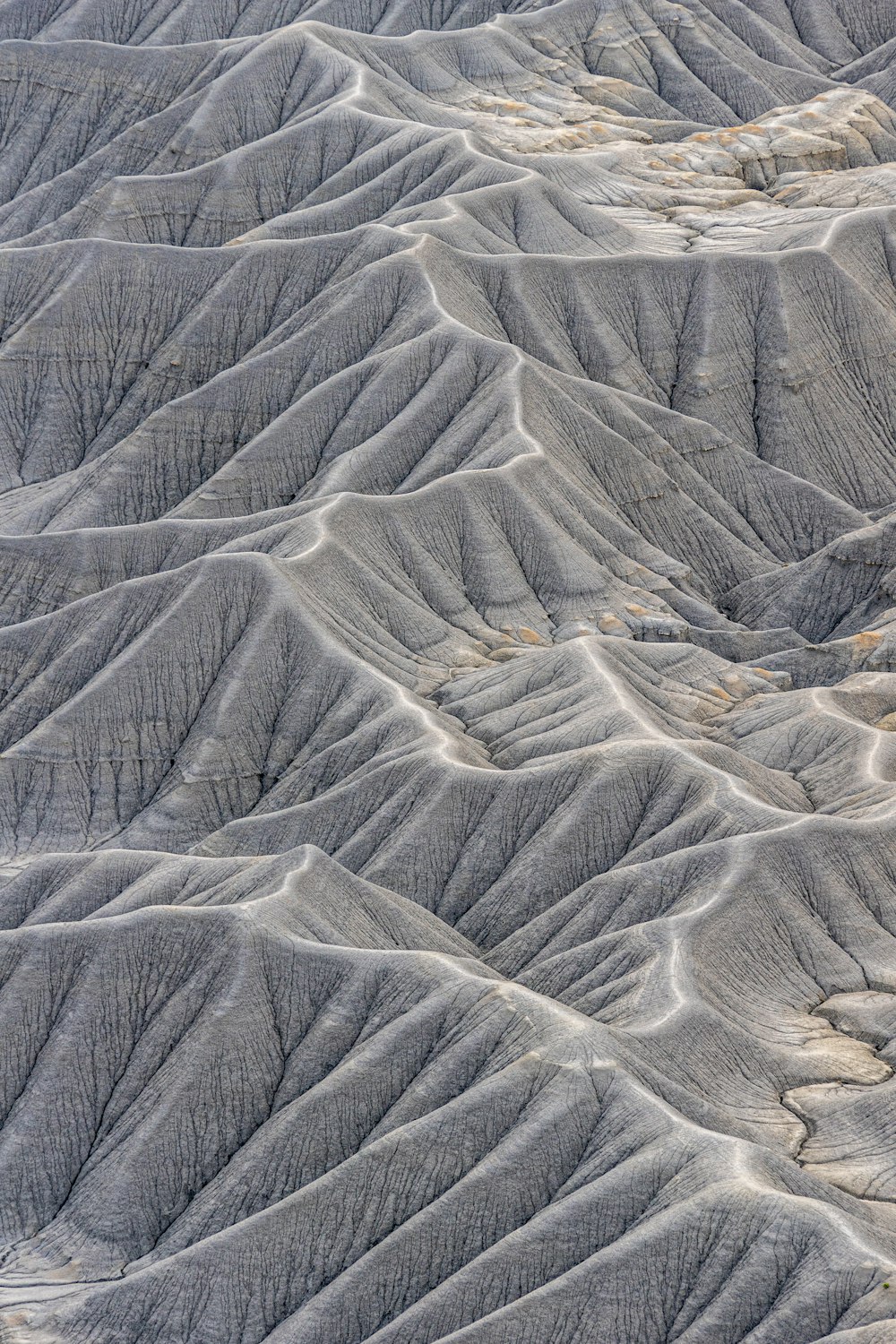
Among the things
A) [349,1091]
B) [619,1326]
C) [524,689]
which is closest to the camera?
[619,1326]

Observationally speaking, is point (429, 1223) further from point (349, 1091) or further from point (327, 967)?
point (327, 967)

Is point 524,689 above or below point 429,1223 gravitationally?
below

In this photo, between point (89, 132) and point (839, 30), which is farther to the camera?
point (839, 30)

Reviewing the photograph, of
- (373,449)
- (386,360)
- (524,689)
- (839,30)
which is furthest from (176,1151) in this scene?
(839,30)

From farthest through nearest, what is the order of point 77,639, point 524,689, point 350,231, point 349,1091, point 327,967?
point 350,231 < point 77,639 < point 524,689 < point 327,967 < point 349,1091

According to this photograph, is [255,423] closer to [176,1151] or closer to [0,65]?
[176,1151]

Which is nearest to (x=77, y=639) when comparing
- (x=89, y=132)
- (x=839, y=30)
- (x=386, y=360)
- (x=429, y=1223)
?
(x=386, y=360)
